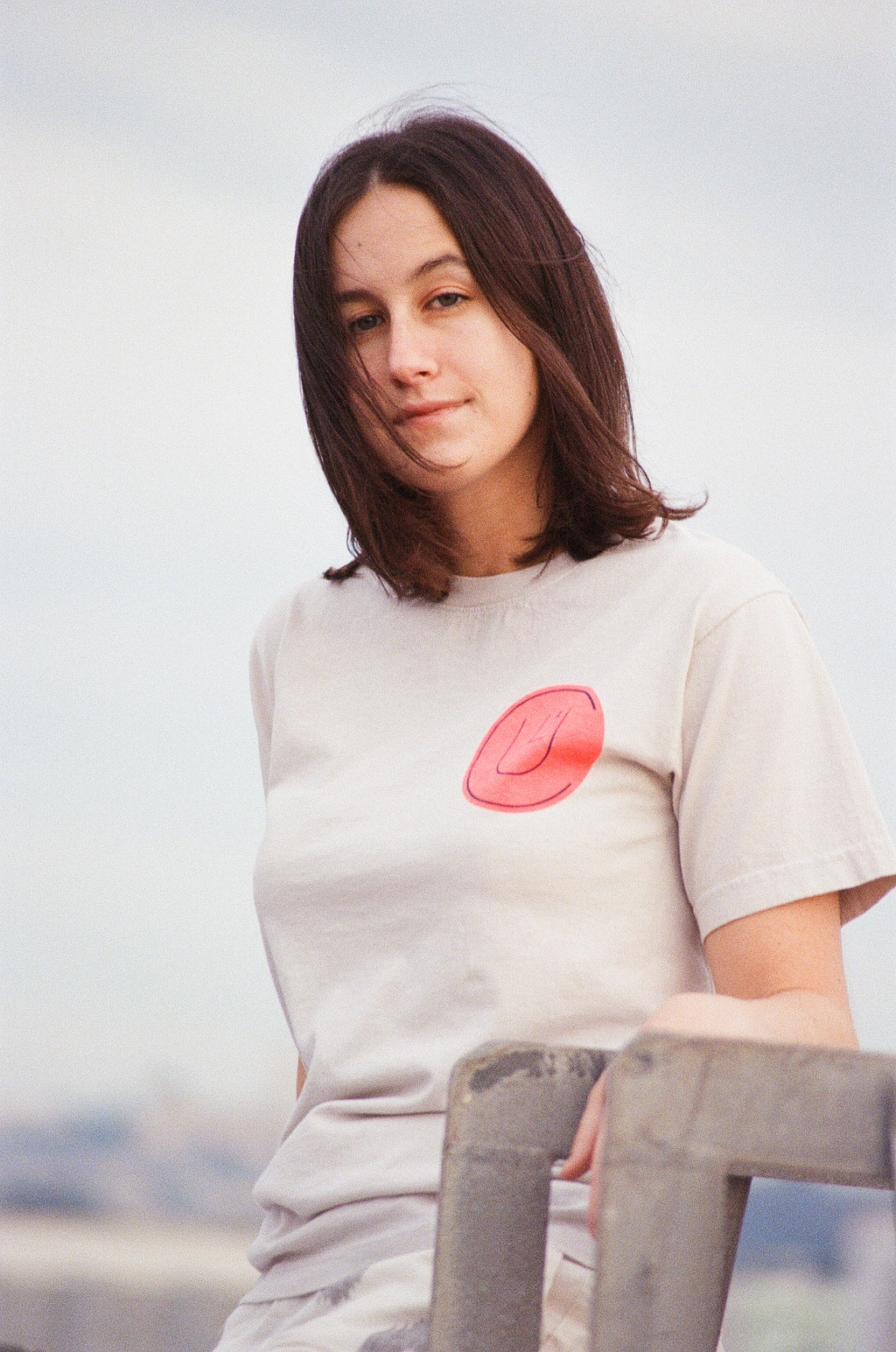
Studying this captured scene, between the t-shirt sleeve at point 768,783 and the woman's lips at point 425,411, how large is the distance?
0.27 metres

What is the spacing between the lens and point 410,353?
3.89 feet

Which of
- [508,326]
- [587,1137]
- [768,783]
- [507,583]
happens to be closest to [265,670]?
[507,583]

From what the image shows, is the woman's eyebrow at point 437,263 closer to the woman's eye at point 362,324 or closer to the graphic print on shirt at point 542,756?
the woman's eye at point 362,324

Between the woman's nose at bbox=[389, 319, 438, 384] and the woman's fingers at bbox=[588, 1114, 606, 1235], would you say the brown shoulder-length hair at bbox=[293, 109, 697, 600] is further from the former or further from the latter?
the woman's fingers at bbox=[588, 1114, 606, 1235]

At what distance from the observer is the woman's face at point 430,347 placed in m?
1.20

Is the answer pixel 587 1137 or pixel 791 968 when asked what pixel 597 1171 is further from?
pixel 791 968

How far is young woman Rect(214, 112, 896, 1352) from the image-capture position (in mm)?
1006

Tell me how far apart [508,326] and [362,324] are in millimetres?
126

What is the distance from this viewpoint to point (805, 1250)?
332 centimetres

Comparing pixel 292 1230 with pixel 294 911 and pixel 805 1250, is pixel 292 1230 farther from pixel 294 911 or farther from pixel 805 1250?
pixel 805 1250

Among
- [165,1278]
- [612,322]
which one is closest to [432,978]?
[612,322]

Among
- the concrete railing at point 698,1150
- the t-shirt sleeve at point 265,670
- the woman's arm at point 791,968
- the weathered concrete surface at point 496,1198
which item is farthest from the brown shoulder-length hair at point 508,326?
the concrete railing at point 698,1150

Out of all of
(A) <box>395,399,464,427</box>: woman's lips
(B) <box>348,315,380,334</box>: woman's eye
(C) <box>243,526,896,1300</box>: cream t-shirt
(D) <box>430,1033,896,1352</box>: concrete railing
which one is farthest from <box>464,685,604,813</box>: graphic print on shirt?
(D) <box>430,1033,896,1352</box>: concrete railing

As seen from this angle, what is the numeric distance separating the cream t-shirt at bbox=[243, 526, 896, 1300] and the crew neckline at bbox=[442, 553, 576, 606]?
0.02 meters
